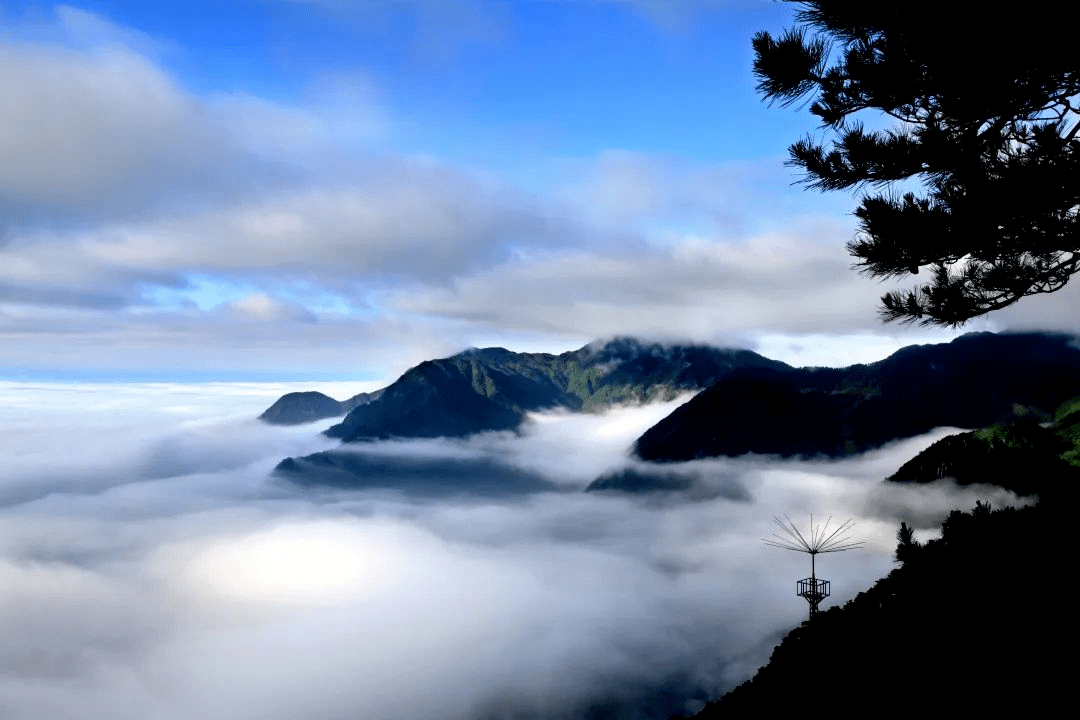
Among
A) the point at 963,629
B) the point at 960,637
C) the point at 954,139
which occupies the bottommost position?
the point at 960,637

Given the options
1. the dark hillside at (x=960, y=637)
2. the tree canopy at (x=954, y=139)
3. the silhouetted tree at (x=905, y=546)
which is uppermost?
the tree canopy at (x=954, y=139)

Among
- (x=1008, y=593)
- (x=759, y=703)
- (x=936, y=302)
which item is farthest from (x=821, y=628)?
(x=936, y=302)

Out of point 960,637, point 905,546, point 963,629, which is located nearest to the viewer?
point 960,637

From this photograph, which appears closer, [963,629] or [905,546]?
[963,629]

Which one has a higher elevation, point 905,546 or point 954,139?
point 954,139

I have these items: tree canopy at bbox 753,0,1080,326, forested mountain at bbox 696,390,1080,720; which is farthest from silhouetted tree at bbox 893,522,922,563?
tree canopy at bbox 753,0,1080,326

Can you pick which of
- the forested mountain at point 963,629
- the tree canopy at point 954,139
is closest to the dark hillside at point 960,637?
the forested mountain at point 963,629

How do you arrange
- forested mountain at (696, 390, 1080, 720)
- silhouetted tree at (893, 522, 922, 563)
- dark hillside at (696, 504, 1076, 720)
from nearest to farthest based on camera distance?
1. dark hillside at (696, 504, 1076, 720)
2. forested mountain at (696, 390, 1080, 720)
3. silhouetted tree at (893, 522, 922, 563)

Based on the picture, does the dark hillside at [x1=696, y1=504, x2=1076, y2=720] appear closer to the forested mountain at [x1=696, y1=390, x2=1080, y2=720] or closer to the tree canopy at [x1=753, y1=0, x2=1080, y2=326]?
the forested mountain at [x1=696, y1=390, x2=1080, y2=720]

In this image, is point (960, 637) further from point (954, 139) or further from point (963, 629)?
point (954, 139)

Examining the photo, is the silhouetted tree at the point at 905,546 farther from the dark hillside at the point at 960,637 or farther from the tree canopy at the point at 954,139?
the tree canopy at the point at 954,139

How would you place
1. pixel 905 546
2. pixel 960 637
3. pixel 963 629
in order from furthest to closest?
pixel 905 546 < pixel 963 629 < pixel 960 637

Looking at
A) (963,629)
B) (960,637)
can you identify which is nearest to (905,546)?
(963,629)
